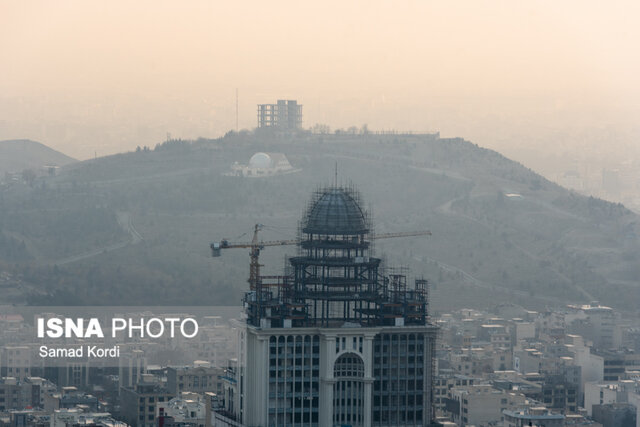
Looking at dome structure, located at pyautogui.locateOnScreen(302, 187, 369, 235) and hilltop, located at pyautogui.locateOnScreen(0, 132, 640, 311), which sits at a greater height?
hilltop, located at pyautogui.locateOnScreen(0, 132, 640, 311)

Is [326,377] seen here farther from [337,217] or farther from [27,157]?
[27,157]

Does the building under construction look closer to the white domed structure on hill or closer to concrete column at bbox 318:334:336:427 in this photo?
concrete column at bbox 318:334:336:427

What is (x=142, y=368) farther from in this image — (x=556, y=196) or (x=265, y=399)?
(x=556, y=196)

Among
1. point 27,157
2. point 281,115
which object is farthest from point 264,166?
point 27,157

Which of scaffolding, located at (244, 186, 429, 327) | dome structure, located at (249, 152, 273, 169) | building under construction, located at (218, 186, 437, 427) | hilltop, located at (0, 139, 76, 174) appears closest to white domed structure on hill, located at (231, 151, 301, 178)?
dome structure, located at (249, 152, 273, 169)

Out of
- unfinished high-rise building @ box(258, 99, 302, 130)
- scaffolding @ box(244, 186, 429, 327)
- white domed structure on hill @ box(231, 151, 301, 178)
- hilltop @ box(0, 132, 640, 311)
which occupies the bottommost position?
scaffolding @ box(244, 186, 429, 327)

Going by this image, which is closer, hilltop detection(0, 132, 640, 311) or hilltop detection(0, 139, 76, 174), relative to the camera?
hilltop detection(0, 132, 640, 311)

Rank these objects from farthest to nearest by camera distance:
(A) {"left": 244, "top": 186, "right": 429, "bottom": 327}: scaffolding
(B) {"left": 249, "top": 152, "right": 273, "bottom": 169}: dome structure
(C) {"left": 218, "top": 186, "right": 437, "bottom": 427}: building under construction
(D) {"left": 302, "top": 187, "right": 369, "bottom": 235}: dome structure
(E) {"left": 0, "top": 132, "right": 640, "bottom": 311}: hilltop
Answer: (B) {"left": 249, "top": 152, "right": 273, "bottom": 169}: dome structure, (E) {"left": 0, "top": 132, "right": 640, "bottom": 311}: hilltop, (D) {"left": 302, "top": 187, "right": 369, "bottom": 235}: dome structure, (A) {"left": 244, "top": 186, "right": 429, "bottom": 327}: scaffolding, (C) {"left": 218, "top": 186, "right": 437, "bottom": 427}: building under construction

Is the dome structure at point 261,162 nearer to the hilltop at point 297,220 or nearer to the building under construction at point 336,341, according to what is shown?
the hilltop at point 297,220
